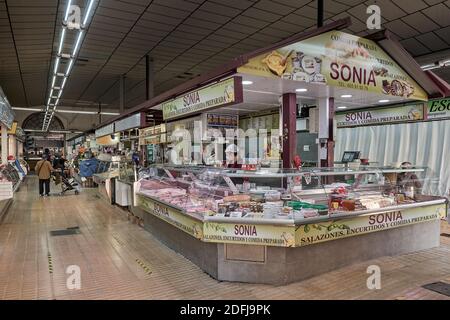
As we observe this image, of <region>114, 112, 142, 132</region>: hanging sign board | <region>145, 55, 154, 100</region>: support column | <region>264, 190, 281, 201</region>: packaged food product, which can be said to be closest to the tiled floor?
<region>264, 190, 281, 201</region>: packaged food product

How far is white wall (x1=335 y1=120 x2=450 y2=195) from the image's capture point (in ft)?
34.5

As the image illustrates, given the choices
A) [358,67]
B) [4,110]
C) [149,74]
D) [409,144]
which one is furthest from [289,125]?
[4,110]

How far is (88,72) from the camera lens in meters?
13.5

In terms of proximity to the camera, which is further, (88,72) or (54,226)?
(88,72)

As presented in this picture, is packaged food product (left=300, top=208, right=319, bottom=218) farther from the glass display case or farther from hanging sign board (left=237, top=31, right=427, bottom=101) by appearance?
hanging sign board (left=237, top=31, right=427, bottom=101)

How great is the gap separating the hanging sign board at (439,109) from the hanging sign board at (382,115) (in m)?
0.83

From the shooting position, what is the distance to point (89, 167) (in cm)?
1706

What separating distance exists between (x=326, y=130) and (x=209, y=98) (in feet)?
10.3

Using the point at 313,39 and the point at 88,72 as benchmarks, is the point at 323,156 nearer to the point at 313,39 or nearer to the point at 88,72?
the point at 313,39

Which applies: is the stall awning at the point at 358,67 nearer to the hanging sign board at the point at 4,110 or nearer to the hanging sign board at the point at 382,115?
the hanging sign board at the point at 382,115

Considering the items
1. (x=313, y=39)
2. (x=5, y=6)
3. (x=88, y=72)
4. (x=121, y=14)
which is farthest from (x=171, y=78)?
(x=313, y=39)

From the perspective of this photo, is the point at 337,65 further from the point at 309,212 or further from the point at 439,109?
the point at 439,109

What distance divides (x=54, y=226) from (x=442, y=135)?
1112cm

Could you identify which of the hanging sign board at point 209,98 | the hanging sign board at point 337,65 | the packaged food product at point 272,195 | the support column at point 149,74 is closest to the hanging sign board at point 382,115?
the hanging sign board at point 337,65
